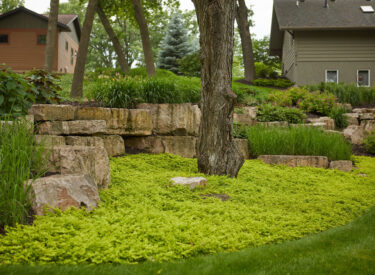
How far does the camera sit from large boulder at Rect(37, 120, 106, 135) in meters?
6.11

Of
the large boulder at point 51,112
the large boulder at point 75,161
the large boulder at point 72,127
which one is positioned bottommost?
the large boulder at point 75,161

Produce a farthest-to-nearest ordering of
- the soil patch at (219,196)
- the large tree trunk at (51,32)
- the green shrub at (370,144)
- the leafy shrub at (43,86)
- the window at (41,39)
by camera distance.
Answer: the window at (41,39), the large tree trunk at (51,32), the green shrub at (370,144), the leafy shrub at (43,86), the soil patch at (219,196)

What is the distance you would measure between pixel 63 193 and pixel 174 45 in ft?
75.6

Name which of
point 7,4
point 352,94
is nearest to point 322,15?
point 352,94

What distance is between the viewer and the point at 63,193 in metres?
3.91

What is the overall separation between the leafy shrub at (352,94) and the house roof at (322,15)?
6.02 meters

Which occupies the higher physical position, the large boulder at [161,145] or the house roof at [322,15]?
the house roof at [322,15]

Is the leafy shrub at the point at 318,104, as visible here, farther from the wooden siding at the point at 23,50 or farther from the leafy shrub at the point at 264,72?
the wooden siding at the point at 23,50

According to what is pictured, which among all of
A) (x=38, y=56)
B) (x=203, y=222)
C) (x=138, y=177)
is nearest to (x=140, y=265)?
(x=203, y=222)

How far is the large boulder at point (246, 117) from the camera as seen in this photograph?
1005 centimetres

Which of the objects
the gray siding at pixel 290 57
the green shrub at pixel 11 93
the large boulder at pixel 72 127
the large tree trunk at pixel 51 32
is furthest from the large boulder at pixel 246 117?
the gray siding at pixel 290 57

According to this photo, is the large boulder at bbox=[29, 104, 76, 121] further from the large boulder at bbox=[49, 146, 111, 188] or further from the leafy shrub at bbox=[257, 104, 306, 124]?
the leafy shrub at bbox=[257, 104, 306, 124]

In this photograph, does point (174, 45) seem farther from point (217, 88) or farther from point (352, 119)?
point (217, 88)

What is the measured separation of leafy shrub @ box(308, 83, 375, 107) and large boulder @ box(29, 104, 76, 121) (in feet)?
33.9
